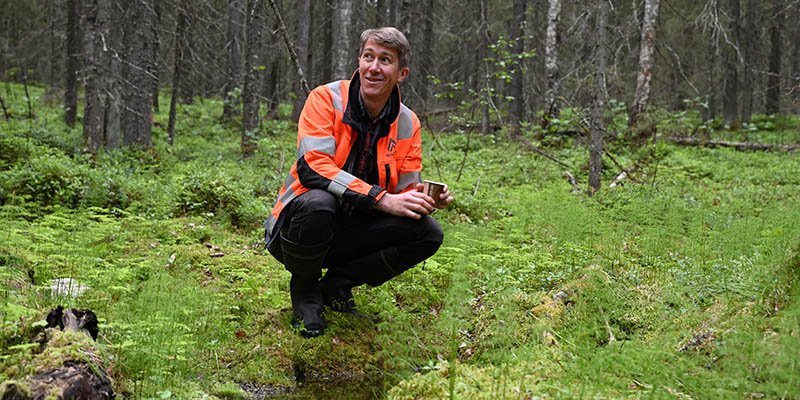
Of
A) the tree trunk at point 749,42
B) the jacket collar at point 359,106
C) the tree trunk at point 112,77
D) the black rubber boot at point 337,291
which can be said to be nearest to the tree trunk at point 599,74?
the jacket collar at point 359,106

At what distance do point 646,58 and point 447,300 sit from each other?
13446 mm

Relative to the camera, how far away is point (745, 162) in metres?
13.1

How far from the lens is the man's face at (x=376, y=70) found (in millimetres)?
3740

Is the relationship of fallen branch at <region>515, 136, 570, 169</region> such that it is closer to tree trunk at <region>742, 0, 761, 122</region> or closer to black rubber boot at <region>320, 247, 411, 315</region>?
black rubber boot at <region>320, 247, 411, 315</region>

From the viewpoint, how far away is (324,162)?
3.61m

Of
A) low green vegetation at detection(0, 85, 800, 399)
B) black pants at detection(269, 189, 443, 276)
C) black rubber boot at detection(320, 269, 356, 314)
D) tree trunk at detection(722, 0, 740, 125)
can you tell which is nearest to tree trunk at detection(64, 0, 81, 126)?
low green vegetation at detection(0, 85, 800, 399)

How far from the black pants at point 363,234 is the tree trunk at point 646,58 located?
39.8 ft

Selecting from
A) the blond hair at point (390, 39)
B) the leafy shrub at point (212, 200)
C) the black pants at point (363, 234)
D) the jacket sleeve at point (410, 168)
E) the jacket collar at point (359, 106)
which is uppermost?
the blond hair at point (390, 39)

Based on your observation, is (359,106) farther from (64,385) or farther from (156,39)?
(156,39)

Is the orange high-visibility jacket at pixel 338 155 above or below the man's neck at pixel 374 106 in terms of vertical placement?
below

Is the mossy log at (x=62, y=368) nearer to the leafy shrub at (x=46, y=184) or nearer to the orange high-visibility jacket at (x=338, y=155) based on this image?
the orange high-visibility jacket at (x=338, y=155)

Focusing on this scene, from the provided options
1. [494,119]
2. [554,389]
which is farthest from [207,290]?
[494,119]

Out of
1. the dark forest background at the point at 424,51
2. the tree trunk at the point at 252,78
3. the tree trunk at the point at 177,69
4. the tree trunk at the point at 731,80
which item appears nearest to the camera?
the dark forest background at the point at 424,51

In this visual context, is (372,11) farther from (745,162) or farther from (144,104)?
(745,162)
